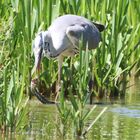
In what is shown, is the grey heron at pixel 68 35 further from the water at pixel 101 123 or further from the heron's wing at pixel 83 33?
the water at pixel 101 123

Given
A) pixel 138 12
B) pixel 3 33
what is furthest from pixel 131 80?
pixel 3 33

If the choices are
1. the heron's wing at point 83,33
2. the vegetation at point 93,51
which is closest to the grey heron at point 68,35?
the heron's wing at point 83,33

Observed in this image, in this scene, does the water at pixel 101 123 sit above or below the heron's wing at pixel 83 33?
below

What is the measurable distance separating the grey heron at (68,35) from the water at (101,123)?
85 cm

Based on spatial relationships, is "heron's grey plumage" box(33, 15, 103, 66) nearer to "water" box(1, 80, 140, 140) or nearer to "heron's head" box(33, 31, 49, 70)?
"heron's head" box(33, 31, 49, 70)

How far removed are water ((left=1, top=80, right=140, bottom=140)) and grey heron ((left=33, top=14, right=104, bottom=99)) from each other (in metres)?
0.85

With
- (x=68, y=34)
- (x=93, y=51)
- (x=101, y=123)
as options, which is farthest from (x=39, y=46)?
(x=101, y=123)

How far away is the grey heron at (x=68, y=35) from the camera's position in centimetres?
805

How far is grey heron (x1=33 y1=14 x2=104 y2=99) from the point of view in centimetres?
805

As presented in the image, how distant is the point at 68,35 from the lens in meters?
8.20

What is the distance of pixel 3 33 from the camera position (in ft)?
20.7

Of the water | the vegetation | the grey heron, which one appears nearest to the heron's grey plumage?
the grey heron

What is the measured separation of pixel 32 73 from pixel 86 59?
2155 millimetres

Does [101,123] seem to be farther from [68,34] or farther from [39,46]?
[68,34]
